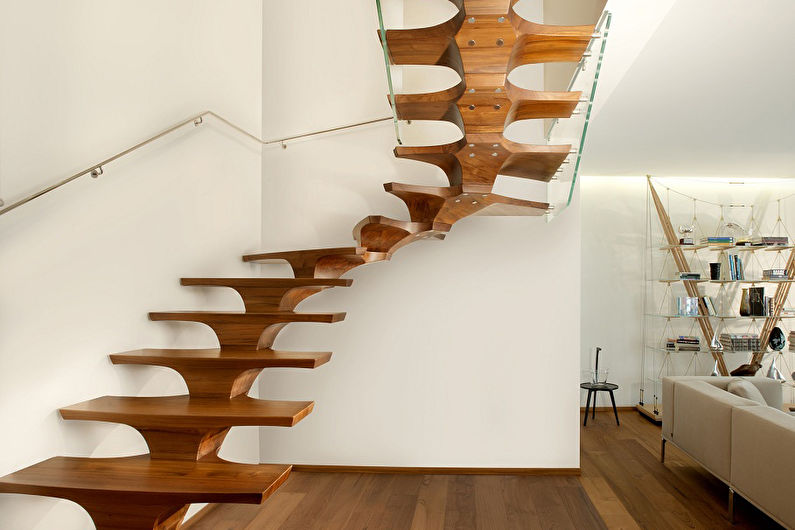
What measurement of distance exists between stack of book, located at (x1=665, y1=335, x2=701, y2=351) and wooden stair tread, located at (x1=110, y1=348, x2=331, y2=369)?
533 centimetres

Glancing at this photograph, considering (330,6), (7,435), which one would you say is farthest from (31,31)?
(330,6)

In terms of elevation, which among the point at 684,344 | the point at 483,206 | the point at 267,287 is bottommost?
the point at 684,344

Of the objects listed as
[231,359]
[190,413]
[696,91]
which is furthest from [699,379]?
[190,413]

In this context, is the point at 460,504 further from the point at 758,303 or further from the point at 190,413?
the point at 758,303

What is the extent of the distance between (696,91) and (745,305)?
336cm

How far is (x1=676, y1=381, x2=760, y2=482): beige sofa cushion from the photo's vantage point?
3469 millimetres

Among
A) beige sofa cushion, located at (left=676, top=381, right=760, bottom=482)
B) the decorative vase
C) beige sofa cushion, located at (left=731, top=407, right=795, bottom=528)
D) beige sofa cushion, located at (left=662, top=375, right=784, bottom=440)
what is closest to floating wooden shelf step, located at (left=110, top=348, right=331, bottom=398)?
beige sofa cushion, located at (left=731, top=407, right=795, bottom=528)

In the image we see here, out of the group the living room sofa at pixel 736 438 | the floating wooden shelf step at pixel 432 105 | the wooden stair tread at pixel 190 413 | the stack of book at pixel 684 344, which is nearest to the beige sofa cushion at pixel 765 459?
the living room sofa at pixel 736 438

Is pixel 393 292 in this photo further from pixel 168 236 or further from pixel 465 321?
pixel 168 236

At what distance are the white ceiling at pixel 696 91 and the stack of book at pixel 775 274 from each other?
3.73 ft

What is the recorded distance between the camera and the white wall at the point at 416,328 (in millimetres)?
4090

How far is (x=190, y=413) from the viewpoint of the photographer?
2.14 metres

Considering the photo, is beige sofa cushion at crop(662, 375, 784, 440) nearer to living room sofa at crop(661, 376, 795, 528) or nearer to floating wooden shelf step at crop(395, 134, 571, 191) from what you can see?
living room sofa at crop(661, 376, 795, 528)

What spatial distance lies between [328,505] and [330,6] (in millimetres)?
3366
